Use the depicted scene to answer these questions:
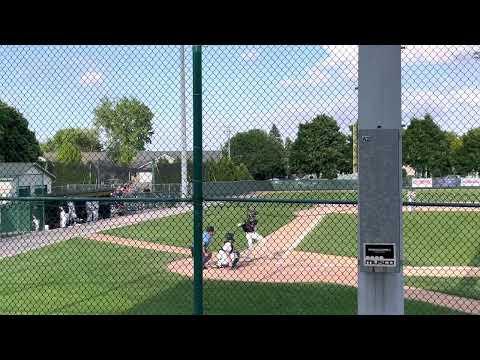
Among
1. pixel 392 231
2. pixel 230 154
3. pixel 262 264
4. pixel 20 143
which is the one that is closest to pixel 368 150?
pixel 392 231

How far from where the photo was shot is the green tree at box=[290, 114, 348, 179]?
6.07 metres

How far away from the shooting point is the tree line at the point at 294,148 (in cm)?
625

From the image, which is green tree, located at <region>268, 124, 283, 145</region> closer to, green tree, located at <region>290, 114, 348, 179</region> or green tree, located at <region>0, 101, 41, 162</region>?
green tree, located at <region>290, 114, 348, 179</region>

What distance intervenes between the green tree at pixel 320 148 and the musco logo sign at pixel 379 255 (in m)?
1.98

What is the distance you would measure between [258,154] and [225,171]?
1.66 feet

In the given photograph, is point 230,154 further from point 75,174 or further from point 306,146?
point 75,174

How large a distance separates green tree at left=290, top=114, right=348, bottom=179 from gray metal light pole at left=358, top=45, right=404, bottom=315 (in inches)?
63.5

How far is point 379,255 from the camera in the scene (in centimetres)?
407

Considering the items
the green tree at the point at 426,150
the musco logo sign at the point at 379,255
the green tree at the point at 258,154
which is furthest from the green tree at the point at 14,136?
the musco logo sign at the point at 379,255

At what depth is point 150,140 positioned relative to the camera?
19.7ft

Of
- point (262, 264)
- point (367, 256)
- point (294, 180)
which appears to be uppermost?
point (294, 180)

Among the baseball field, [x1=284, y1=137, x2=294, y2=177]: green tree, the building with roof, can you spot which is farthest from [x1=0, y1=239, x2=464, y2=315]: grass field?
[x1=284, y1=137, x2=294, y2=177]: green tree
